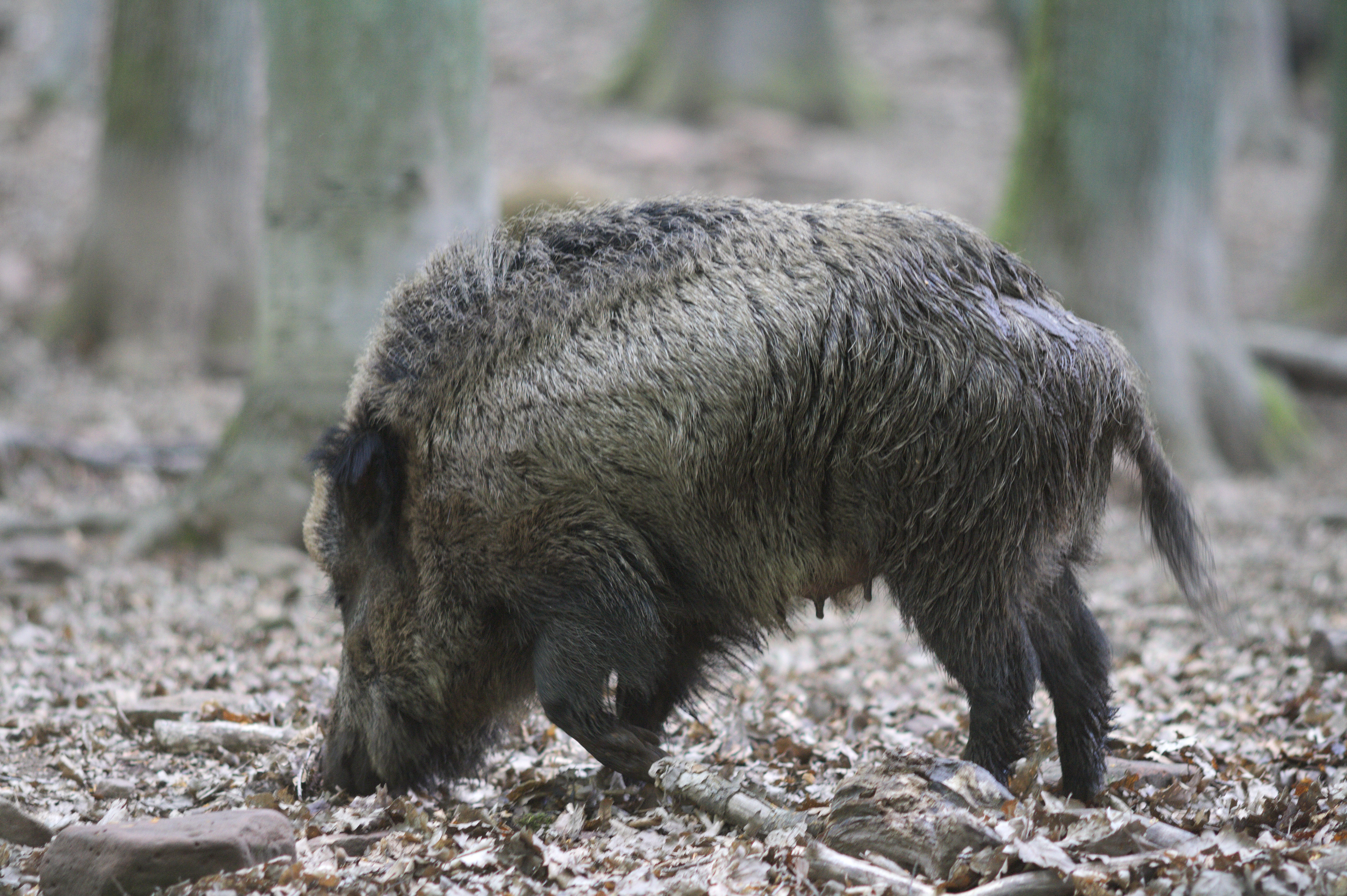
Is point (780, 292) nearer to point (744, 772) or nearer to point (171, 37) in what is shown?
point (744, 772)

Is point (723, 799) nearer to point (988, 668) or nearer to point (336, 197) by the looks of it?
point (988, 668)

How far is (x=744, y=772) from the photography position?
377 cm

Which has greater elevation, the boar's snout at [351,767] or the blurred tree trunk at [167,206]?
the blurred tree trunk at [167,206]

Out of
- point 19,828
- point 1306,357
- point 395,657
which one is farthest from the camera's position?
point 1306,357

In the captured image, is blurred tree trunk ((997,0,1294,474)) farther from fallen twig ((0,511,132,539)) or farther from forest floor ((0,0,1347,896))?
fallen twig ((0,511,132,539))

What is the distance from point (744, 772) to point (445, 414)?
1362 millimetres

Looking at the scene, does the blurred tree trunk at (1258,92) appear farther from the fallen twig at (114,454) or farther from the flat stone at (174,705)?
the flat stone at (174,705)

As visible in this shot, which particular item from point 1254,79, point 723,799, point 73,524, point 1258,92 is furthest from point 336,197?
point 1254,79

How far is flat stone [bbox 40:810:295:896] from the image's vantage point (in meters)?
2.79

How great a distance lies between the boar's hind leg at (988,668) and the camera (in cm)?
334

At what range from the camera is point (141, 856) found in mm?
2807

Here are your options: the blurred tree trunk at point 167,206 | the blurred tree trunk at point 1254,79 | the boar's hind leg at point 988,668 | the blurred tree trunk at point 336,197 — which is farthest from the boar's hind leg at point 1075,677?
the blurred tree trunk at point 1254,79

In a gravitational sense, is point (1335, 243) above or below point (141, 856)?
above

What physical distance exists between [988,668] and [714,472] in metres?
0.89
